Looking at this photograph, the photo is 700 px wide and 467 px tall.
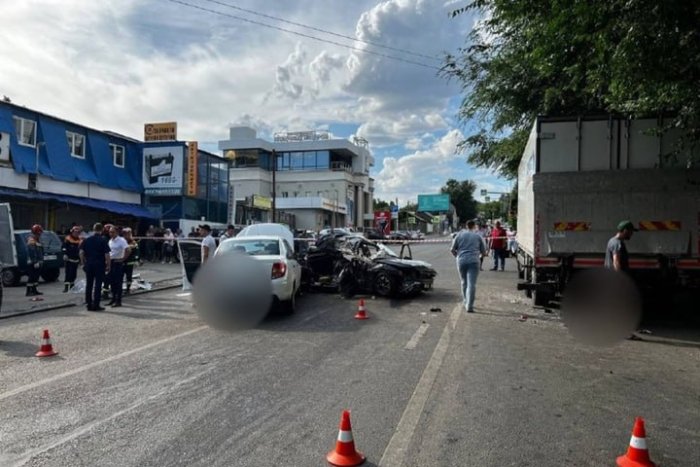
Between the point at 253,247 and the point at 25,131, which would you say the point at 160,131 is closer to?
the point at 25,131

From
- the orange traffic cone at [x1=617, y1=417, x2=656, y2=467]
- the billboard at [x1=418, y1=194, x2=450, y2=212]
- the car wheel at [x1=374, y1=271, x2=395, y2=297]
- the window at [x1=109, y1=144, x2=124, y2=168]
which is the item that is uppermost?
the billboard at [x1=418, y1=194, x2=450, y2=212]

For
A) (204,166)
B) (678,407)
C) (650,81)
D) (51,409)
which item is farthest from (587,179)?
(204,166)

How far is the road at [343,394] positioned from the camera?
411cm

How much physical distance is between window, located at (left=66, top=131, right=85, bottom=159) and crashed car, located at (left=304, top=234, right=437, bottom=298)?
1756cm

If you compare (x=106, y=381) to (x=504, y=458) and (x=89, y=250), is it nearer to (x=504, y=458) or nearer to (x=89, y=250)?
(x=504, y=458)

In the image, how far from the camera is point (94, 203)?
84.4 feet

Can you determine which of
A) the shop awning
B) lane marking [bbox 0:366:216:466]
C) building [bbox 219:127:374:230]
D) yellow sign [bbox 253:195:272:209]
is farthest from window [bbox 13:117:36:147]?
building [bbox 219:127:374:230]

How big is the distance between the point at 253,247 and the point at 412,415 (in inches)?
252

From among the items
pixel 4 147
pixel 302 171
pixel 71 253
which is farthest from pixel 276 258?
pixel 302 171

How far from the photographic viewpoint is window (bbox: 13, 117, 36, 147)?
22.8m

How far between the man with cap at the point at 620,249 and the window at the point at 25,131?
23042 mm

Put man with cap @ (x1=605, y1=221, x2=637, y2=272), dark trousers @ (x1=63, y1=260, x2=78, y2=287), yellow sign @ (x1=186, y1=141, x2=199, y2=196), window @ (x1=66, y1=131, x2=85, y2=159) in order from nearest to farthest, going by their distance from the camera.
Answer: man with cap @ (x1=605, y1=221, x2=637, y2=272) → dark trousers @ (x1=63, y1=260, x2=78, y2=287) → window @ (x1=66, y1=131, x2=85, y2=159) → yellow sign @ (x1=186, y1=141, x2=199, y2=196)

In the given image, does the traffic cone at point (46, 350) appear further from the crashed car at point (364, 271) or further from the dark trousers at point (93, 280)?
the crashed car at point (364, 271)

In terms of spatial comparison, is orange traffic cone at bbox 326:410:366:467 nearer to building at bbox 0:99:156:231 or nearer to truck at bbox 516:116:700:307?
truck at bbox 516:116:700:307
